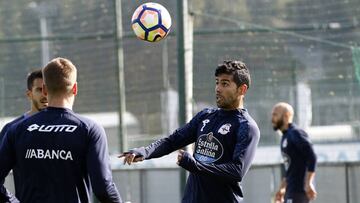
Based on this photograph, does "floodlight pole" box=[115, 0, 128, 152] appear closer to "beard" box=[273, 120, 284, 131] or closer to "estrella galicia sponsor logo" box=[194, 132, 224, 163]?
"beard" box=[273, 120, 284, 131]

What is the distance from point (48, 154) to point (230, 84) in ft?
5.91

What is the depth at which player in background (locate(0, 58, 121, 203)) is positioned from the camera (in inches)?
220

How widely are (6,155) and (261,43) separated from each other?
23.2ft

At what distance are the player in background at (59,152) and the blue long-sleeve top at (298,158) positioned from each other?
5.78 metres

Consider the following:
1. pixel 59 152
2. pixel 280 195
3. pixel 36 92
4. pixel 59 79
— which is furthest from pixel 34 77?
pixel 280 195

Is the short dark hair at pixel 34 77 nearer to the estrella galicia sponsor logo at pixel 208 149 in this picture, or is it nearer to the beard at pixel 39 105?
the beard at pixel 39 105

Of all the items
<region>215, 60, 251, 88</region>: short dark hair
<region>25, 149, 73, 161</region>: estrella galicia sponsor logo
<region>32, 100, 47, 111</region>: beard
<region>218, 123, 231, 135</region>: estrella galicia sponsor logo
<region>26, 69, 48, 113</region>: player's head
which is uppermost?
<region>215, 60, 251, 88</region>: short dark hair

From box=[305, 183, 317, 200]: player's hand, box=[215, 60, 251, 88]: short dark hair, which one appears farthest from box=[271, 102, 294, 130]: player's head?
box=[215, 60, 251, 88]: short dark hair

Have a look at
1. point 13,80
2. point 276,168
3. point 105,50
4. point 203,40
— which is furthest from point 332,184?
point 13,80

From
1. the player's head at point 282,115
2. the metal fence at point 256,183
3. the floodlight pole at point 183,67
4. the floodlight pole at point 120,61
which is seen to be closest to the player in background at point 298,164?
the player's head at point 282,115

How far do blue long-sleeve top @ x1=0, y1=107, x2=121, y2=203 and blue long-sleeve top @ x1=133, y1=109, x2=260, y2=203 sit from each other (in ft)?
2.88

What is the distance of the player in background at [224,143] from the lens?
661cm

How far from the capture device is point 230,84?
6840 millimetres

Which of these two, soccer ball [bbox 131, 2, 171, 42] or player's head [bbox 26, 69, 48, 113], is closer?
player's head [bbox 26, 69, 48, 113]
